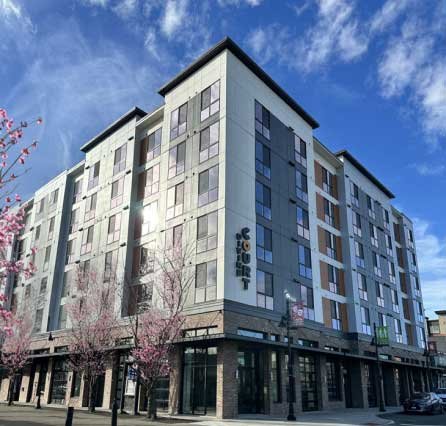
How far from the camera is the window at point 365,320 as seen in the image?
40.9 m

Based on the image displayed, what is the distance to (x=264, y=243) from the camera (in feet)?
102

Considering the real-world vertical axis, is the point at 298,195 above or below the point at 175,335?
above

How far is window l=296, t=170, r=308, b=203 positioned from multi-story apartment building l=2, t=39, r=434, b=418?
0.16m

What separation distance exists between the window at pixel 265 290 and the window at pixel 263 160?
7426mm

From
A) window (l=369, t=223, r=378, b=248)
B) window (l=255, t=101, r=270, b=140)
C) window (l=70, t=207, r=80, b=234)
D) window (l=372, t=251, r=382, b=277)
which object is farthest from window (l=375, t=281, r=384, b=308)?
window (l=70, t=207, r=80, b=234)

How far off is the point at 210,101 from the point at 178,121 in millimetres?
3754

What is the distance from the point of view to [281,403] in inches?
1132

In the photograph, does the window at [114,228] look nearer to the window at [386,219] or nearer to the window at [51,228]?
the window at [51,228]

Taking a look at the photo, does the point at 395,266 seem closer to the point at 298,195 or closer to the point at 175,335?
the point at 298,195

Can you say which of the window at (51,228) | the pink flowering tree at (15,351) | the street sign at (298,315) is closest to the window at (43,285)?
the window at (51,228)

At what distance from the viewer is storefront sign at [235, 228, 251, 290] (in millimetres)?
27688

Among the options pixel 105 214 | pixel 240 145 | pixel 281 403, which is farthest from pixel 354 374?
pixel 105 214

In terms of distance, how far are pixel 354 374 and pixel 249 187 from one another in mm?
19906

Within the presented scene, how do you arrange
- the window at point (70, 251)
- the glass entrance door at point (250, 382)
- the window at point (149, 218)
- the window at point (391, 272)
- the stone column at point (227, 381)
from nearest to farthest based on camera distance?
the stone column at point (227, 381), the glass entrance door at point (250, 382), the window at point (149, 218), the window at point (70, 251), the window at point (391, 272)
